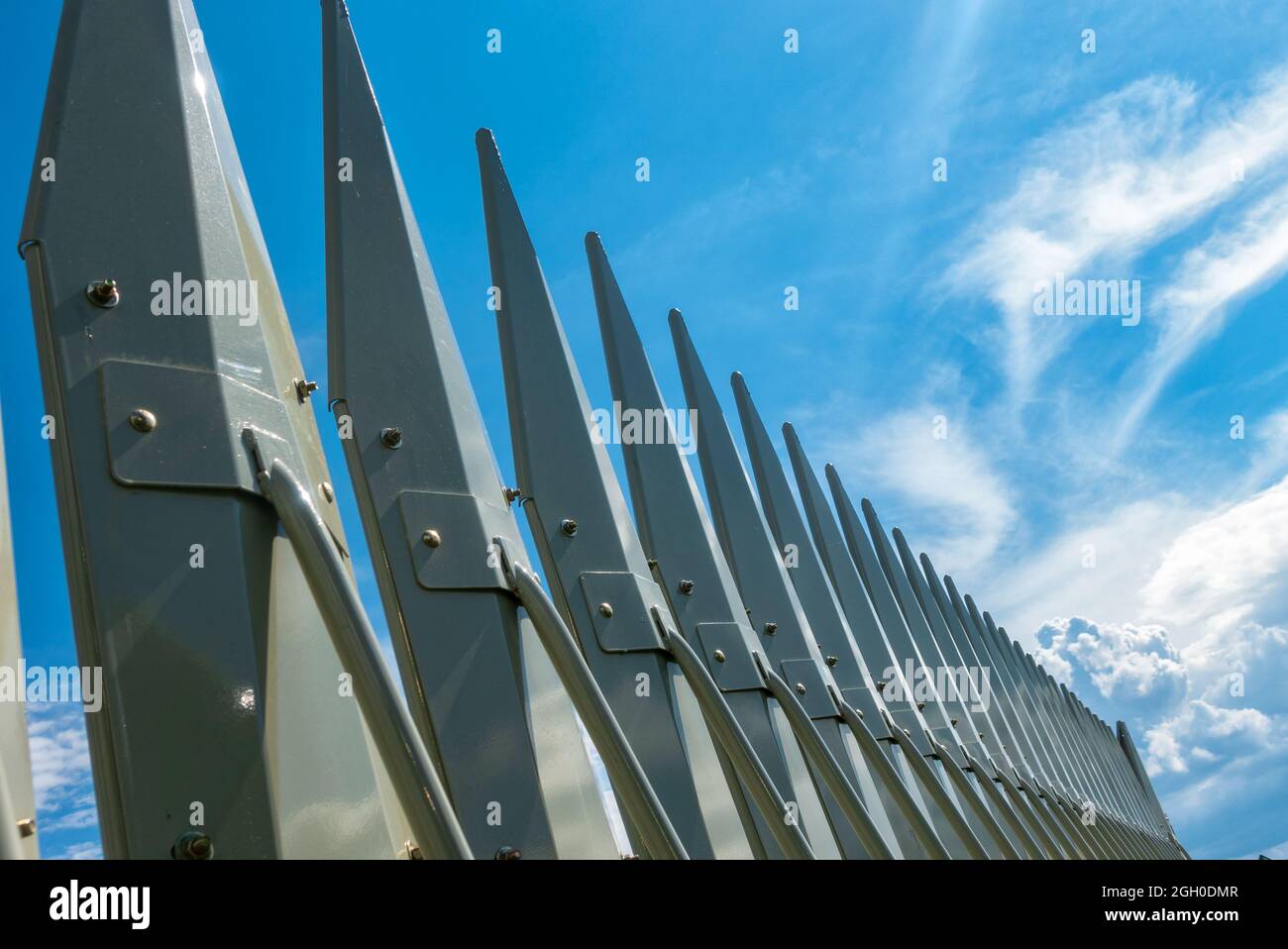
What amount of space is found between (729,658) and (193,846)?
331 centimetres

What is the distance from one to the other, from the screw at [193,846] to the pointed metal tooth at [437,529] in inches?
42.9

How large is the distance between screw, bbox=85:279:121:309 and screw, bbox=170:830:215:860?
1122mm

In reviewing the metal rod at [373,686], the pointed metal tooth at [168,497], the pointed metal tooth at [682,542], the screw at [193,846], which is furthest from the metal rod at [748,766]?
the screw at [193,846]

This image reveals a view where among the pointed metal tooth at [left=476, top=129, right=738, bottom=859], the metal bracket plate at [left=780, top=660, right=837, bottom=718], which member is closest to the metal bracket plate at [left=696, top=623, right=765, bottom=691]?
the pointed metal tooth at [left=476, top=129, right=738, bottom=859]

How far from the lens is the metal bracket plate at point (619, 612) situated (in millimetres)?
4305

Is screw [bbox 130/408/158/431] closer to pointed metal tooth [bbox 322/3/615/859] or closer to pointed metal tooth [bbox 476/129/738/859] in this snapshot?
pointed metal tooth [bbox 322/3/615/859]

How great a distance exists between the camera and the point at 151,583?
226cm

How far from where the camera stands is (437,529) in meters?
3.41

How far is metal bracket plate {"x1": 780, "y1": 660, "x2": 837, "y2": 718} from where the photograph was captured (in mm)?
6043
